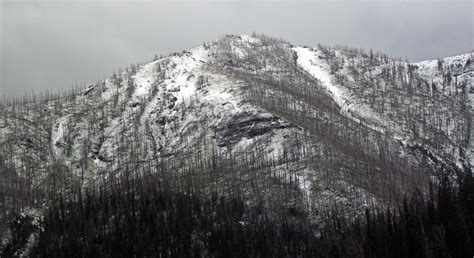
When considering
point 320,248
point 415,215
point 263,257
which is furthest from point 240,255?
point 415,215

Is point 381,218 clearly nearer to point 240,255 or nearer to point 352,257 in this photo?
point 352,257

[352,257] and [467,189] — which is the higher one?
[467,189]

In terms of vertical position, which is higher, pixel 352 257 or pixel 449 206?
pixel 449 206

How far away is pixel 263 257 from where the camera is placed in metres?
196

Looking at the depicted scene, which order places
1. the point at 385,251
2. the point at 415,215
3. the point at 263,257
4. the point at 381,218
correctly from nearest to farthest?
the point at 385,251
the point at 415,215
the point at 381,218
the point at 263,257

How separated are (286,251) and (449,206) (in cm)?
5470

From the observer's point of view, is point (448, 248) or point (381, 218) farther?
point (381, 218)

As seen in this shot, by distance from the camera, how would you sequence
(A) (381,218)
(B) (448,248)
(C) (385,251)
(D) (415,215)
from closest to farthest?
(B) (448,248) → (C) (385,251) → (D) (415,215) → (A) (381,218)

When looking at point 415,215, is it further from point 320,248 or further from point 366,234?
point 320,248

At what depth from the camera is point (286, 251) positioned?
199250 mm

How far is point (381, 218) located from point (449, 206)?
Answer: 2126 centimetres

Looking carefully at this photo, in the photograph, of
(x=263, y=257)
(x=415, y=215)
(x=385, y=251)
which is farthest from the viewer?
(x=263, y=257)

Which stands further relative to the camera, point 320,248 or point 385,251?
point 320,248

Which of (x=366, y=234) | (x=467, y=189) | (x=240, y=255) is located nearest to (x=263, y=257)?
(x=240, y=255)
